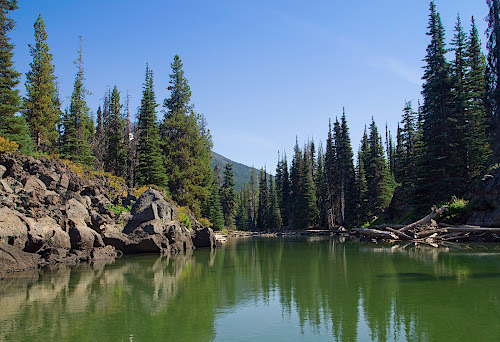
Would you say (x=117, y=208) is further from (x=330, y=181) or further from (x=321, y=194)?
(x=321, y=194)

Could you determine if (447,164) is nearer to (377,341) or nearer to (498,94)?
(498,94)

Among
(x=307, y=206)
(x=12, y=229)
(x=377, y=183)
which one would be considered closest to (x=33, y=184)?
(x=12, y=229)

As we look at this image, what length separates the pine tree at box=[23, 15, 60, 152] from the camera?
3906 centimetres

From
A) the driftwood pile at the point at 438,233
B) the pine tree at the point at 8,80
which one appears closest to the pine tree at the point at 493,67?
the driftwood pile at the point at 438,233

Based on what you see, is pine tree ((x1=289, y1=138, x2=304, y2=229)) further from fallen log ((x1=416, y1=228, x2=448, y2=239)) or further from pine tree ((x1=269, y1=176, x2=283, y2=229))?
fallen log ((x1=416, y1=228, x2=448, y2=239))

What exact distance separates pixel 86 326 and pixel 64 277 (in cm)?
807

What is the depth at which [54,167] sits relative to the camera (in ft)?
79.7

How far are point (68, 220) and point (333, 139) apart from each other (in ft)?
185

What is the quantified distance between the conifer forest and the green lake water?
44.8ft

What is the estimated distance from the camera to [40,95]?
40.7 meters

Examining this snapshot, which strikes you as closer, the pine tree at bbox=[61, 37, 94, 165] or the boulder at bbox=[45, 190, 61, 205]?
the boulder at bbox=[45, 190, 61, 205]

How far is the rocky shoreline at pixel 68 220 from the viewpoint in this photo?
1791cm

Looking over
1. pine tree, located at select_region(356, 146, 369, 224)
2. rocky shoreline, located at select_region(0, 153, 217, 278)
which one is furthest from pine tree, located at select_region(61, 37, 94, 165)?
pine tree, located at select_region(356, 146, 369, 224)

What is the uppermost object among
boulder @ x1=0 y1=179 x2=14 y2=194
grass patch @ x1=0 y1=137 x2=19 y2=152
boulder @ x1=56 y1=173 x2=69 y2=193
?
grass patch @ x1=0 y1=137 x2=19 y2=152
